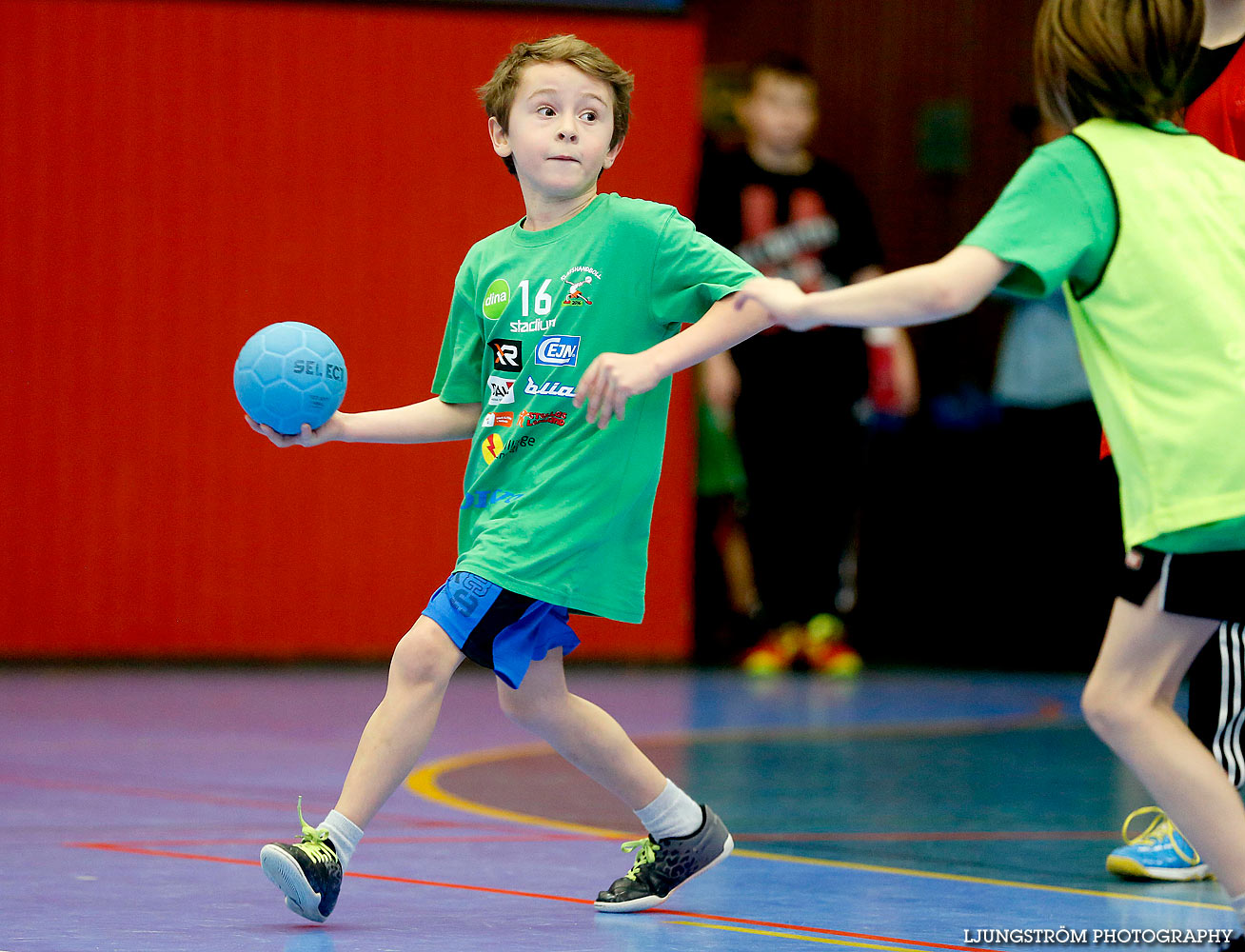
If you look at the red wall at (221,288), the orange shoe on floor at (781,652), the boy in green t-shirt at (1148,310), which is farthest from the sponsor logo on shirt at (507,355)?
the orange shoe on floor at (781,652)

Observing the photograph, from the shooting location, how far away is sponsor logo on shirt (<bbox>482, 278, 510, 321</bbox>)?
11.9ft

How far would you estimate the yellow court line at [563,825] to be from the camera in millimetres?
3699

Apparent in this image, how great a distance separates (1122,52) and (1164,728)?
1.04 m

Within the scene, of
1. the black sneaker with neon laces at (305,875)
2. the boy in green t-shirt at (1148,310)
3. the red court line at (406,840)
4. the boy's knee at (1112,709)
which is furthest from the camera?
the red court line at (406,840)

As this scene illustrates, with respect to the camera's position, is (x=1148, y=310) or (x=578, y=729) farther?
(x=578, y=729)

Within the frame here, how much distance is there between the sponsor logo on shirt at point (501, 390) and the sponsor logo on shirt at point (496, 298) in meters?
0.13

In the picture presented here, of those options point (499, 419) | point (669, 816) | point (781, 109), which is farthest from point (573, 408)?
point (781, 109)

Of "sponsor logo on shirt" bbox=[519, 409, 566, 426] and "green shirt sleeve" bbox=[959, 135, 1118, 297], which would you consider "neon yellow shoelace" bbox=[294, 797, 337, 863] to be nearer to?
"sponsor logo on shirt" bbox=[519, 409, 566, 426]

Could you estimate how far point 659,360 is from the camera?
125 inches

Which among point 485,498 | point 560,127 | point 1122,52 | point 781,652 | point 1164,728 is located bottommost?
point 781,652

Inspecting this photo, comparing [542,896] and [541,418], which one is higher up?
[541,418]

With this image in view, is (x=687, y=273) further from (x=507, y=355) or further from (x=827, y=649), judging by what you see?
(x=827, y=649)

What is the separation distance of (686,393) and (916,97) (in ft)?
9.16

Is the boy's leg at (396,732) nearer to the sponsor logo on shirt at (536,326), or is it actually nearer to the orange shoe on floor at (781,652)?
the sponsor logo on shirt at (536,326)
